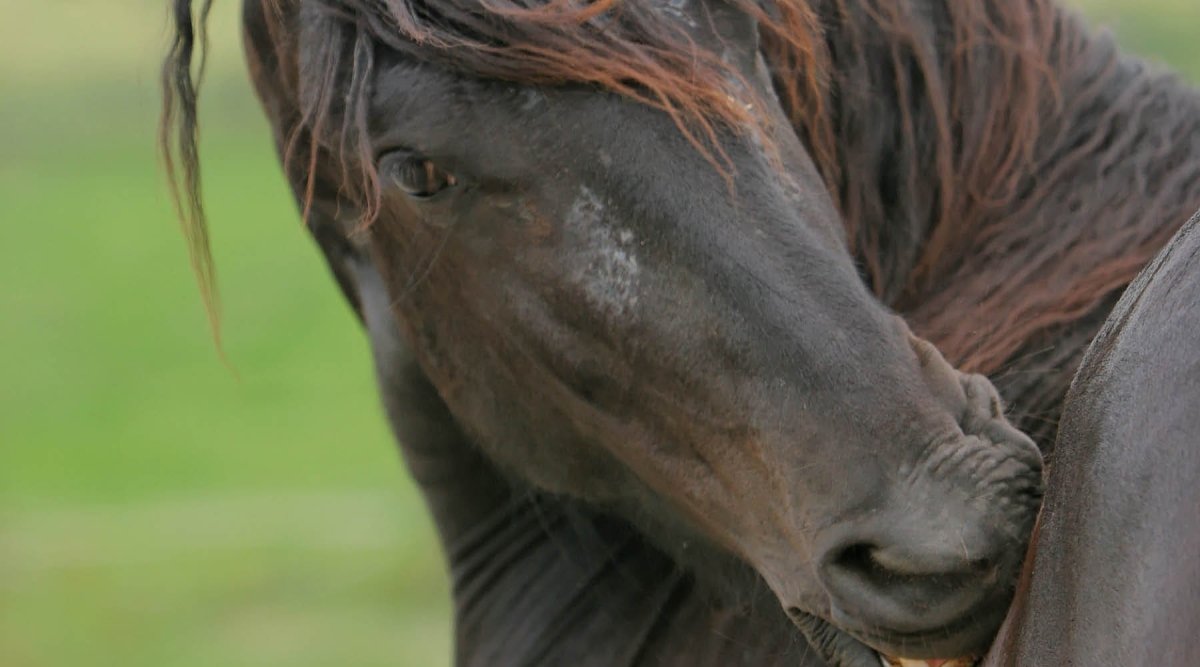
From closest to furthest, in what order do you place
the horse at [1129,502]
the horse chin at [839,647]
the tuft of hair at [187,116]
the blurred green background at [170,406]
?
the horse at [1129,502], the horse chin at [839,647], the tuft of hair at [187,116], the blurred green background at [170,406]

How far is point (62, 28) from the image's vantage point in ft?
63.5

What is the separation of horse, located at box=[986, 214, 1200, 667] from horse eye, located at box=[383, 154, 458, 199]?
0.94 meters

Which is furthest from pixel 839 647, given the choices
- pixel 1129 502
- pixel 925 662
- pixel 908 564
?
pixel 1129 502

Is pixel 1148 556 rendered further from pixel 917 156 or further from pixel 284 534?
pixel 284 534

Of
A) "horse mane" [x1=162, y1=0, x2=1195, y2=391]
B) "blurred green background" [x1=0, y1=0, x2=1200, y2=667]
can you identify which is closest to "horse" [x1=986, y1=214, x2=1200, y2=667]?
"horse mane" [x1=162, y1=0, x2=1195, y2=391]

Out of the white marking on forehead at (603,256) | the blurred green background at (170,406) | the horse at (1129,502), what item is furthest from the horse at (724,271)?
the blurred green background at (170,406)

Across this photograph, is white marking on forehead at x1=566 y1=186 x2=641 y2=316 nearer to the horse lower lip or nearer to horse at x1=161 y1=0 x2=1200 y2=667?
horse at x1=161 y1=0 x2=1200 y2=667

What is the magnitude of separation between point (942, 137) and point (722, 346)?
2.48 ft

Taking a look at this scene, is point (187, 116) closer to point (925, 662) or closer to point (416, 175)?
point (416, 175)

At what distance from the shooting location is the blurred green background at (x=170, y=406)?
8102 millimetres

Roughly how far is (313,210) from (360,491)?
8255 mm

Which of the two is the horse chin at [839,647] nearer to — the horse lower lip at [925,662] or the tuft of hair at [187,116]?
the horse lower lip at [925,662]

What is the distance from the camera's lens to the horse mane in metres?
2.33

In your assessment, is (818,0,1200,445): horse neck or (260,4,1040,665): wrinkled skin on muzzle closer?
(260,4,1040,665): wrinkled skin on muzzle
